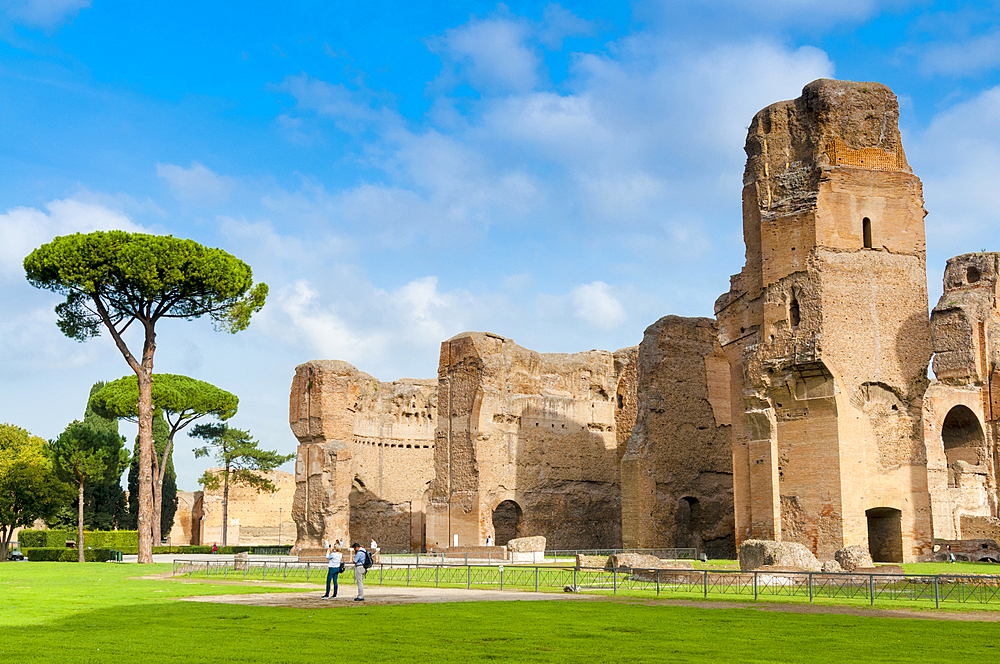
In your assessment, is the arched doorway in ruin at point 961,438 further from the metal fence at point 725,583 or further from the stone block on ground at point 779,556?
the metal fence at point 725,583

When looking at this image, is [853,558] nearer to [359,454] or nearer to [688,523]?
[688,523]

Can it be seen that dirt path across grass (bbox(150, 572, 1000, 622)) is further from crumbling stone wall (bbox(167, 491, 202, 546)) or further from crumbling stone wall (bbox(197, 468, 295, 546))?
crumbling stone wall (bbox(167, 491, 202, 546))

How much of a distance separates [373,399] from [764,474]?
55.2 ft

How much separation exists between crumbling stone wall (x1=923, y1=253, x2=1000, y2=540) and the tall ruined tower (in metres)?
6.69

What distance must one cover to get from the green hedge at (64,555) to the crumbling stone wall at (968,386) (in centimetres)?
2282

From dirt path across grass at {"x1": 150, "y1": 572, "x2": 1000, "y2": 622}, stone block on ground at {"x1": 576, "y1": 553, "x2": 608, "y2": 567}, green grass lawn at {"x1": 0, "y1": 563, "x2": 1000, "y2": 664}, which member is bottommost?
stone block on ground at {"x1": 576, "y1": 553, "x2": 608, "y2": 567}

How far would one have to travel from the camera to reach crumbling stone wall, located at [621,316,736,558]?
2419 cm

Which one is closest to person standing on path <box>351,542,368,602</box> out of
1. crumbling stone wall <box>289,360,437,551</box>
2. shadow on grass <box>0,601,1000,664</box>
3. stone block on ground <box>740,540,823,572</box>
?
shadow on grass <box>0,601,1000,664</box>

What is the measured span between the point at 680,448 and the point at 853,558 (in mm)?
8587

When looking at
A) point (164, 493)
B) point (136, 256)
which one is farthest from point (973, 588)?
point (164, 493)

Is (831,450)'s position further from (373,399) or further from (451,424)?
(373,399)

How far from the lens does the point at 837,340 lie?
19656 mm

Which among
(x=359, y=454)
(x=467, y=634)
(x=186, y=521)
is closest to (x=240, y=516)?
(x=186, y=521)

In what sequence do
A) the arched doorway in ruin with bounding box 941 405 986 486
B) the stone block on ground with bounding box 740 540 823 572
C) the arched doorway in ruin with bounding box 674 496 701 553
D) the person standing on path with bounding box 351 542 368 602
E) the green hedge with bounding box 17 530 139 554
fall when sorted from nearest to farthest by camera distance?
the person standing on path with bounding box 351 542 368 602 → the stone block on ground with bounding box 740 540 823 572 → the arched doorway in ruin with bounding box 674 496 701 553 → the arched doorway in ruin with bounding box 941 405 986 486 → the green hedge with bounding box 17 530 139 554
